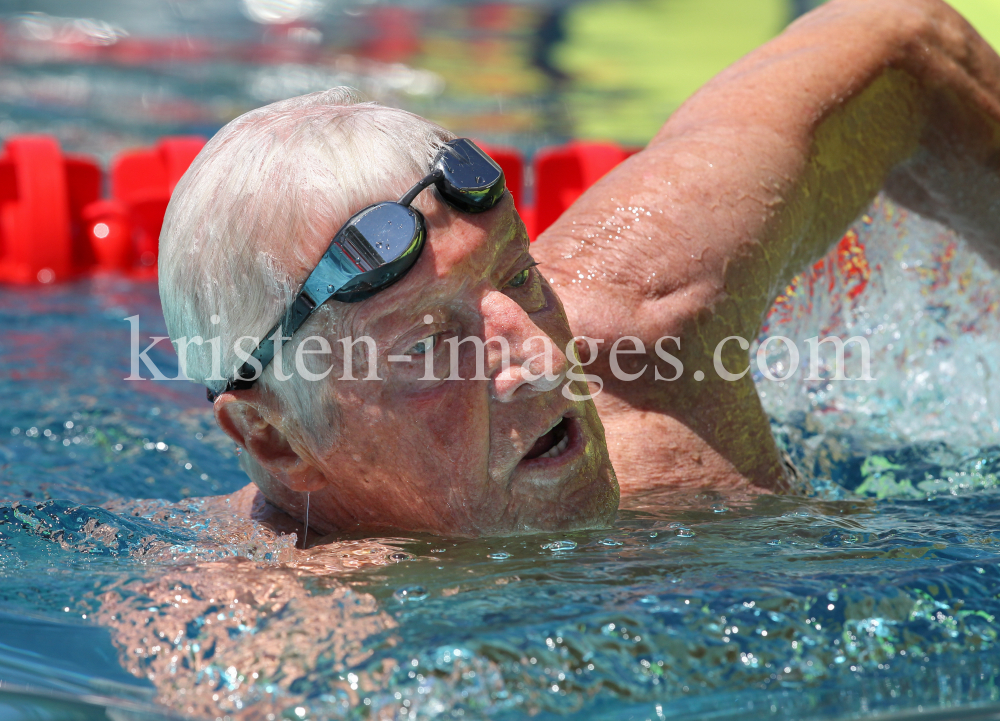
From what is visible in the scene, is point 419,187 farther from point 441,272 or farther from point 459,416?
point 459,416

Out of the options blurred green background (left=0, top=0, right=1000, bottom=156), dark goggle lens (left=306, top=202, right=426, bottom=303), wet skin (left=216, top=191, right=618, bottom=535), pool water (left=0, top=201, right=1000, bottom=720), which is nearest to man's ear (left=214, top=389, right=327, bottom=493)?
wet skin (left=216, top=191, right=618, bottom=535)

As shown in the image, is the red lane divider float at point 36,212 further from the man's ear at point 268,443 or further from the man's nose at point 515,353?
the man's nose at point 515,353

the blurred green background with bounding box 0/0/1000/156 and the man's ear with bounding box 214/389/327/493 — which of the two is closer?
the man's ear with bounding box 214/389/327/493

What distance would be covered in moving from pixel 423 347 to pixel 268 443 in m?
0.28

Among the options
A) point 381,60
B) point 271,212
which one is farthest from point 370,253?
point 381,60

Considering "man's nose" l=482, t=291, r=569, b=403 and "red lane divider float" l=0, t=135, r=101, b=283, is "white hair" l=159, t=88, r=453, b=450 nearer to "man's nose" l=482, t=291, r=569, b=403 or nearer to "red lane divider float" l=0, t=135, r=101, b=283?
"man's nose" l=482, t=291, r=569, b=403

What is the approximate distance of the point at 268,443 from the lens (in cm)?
144

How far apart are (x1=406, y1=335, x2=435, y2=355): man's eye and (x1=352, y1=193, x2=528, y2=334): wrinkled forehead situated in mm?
36

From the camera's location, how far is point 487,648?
3.73 feet

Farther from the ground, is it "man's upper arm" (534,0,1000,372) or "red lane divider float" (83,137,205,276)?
"red lane divider float" (83,137,205,276)

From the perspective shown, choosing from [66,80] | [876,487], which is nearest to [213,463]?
[876,487]

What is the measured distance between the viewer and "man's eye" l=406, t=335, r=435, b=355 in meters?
1.33

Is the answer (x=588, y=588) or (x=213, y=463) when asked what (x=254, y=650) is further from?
(x=213, y=463)

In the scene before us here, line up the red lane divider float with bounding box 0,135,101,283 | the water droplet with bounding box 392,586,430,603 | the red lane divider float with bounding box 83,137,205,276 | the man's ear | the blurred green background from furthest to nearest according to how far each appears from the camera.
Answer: the blurred green background, the red lane divider float with bounding box 83,137,205,276, the red lane divider float with bounding box 0,135,101,283, the man's ear, the water droplet with bounding box 392,586,430,603
